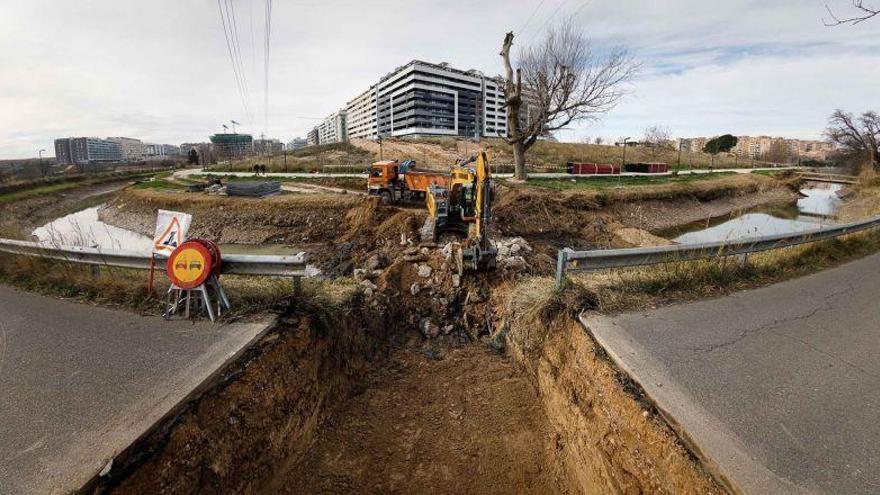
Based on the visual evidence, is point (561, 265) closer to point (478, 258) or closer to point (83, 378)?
point (478, 258)

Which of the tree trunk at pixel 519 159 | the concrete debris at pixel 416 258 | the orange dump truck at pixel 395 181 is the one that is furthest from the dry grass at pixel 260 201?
the tree trunk at pixel 519 159

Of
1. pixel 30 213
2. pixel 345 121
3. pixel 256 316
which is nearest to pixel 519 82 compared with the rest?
pixel 256 316

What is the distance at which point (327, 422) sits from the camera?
4.79 metres

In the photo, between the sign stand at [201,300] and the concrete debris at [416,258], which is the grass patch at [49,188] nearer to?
the concrete debris at [416,258]

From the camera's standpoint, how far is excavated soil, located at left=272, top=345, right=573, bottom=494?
405 centimetres

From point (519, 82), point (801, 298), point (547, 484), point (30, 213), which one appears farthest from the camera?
point (30, 213)

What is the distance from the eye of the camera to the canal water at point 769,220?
1914cm

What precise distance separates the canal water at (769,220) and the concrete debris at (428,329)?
14.3m

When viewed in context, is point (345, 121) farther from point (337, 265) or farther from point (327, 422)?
point (327, 422)

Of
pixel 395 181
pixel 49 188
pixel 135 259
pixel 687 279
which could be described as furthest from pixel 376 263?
pixel 49 188

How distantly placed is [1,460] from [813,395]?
256 inches

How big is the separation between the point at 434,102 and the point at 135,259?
101252 mm

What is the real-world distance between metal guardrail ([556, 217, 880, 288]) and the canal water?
36.2ft

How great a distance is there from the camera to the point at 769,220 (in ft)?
78.5
